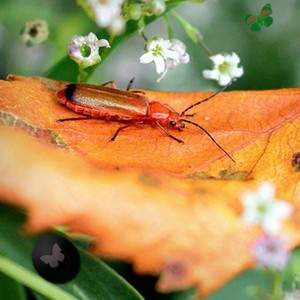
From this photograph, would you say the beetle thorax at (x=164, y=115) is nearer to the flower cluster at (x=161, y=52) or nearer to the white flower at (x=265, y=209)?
the flower cluster at (x=161, y=52)

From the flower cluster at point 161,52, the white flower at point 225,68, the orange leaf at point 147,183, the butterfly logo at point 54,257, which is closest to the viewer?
the orange leaf at point 147,183

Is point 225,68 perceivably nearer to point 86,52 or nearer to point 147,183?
point 86,52

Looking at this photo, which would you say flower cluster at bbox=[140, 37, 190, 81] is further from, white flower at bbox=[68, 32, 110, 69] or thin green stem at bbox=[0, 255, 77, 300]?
thin green stem at bbox=[0, 255, 77, 300]

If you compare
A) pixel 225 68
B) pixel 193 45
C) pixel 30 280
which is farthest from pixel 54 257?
pixel 193 45

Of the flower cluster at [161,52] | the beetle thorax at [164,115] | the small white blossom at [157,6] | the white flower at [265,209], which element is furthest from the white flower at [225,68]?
the white flower at [265,209]

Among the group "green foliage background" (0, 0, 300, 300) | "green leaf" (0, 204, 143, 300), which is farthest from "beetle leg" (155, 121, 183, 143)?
"green foliage background" (0, 0, 300, 300)

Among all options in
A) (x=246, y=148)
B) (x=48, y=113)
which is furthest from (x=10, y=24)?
(x=246, y=148)

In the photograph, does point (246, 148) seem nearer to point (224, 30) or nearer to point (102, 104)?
point (102, 104)
